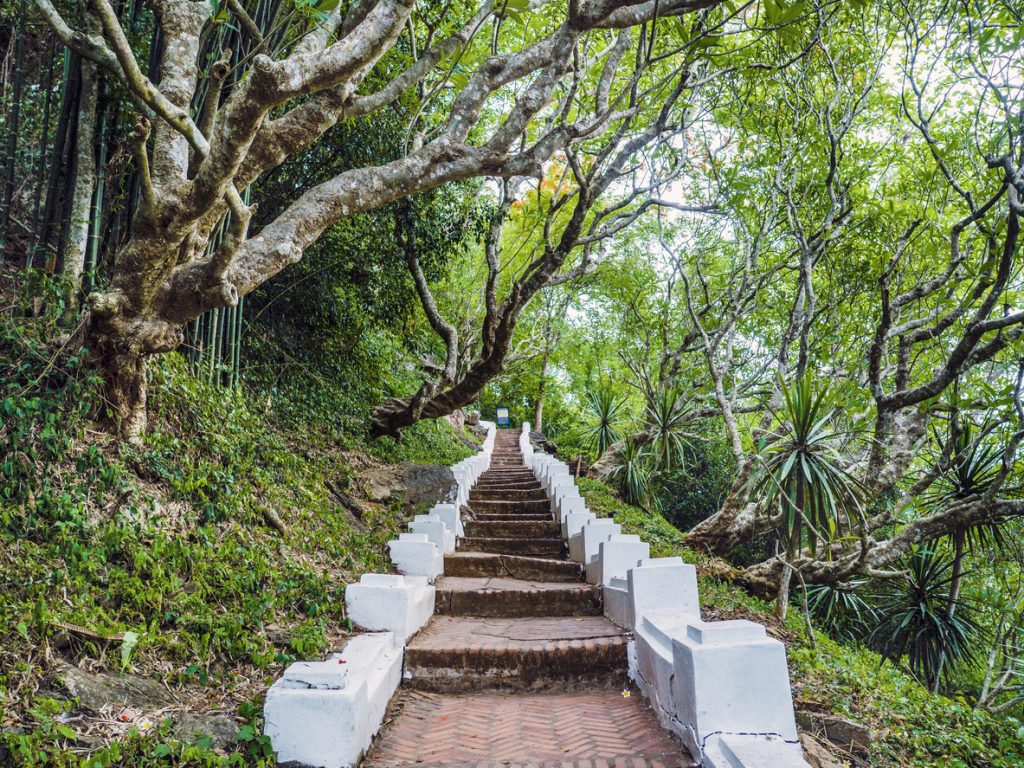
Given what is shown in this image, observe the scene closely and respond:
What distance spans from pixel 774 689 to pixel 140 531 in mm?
3578

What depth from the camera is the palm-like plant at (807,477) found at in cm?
604

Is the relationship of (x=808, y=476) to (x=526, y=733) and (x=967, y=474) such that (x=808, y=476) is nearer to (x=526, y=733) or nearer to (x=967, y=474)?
(x=967, y=474)

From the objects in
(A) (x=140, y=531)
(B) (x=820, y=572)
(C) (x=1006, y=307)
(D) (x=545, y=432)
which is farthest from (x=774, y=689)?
(D) (x=545, y=432)

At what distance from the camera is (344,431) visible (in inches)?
354

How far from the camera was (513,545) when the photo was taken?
7.82 m

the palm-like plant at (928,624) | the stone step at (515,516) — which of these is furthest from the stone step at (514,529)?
the palm-like plant at (928,624)

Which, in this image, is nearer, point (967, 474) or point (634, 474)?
point (967, 474)

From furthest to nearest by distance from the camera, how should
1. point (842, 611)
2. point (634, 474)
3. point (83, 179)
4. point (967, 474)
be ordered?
point (634, 474) → point (842, 611) → point (967, 474) → point (83, 179)

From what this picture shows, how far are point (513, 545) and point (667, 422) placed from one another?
5311 mm

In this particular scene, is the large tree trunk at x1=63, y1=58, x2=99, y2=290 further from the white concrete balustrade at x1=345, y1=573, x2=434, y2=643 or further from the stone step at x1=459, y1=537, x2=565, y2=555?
the stone step at x1=459, y1=537, x2=565, y2=555

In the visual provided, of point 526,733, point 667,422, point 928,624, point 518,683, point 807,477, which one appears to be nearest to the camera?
point 526,733

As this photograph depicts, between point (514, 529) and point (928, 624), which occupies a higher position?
point (514, 529)

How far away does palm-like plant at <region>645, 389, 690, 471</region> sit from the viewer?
12117mm

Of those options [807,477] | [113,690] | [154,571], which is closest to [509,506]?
[807,477]
